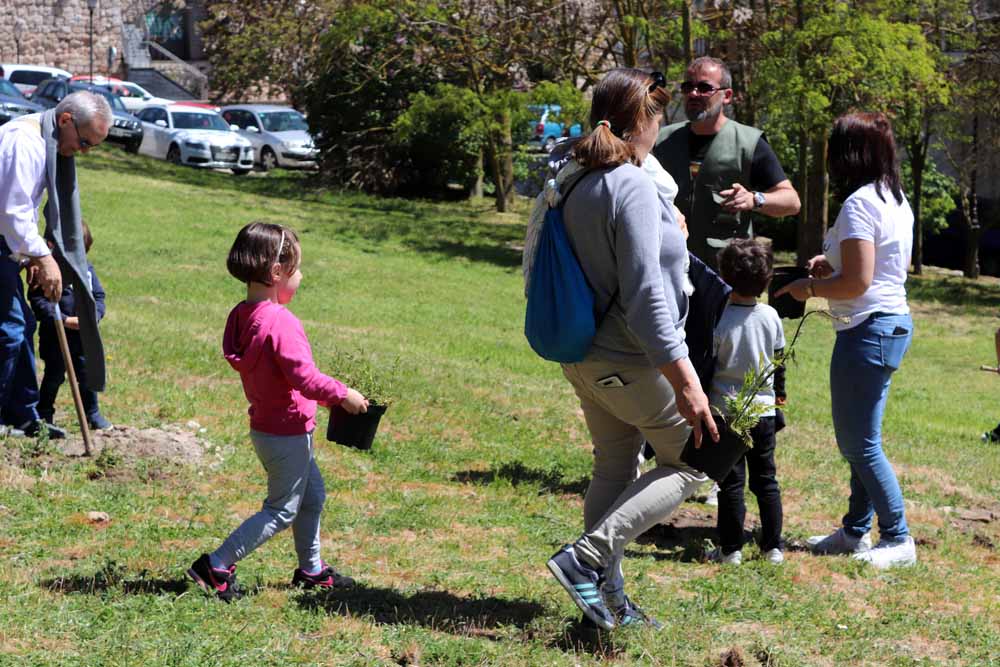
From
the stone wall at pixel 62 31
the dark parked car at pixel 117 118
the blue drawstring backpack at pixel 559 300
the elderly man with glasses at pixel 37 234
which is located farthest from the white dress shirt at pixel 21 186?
the stone wall at pixel 62 31

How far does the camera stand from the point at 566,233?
4062mm

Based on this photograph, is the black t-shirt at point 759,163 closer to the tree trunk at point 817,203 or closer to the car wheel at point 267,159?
the tree trunk at point 817,203

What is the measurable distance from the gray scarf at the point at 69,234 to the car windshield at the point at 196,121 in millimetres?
23982

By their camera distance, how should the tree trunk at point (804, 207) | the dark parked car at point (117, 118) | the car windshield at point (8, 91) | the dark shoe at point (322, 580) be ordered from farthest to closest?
the dark parked car at point (117, 118), the car windshield at point (8, 91), the tree trunk at point (804, 207), the dark shoe at point (322, 580)

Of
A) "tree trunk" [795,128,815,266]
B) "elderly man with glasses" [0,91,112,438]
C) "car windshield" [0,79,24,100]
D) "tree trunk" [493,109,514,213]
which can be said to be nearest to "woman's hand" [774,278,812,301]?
"elderly man with glasses" [0,91,112,438]

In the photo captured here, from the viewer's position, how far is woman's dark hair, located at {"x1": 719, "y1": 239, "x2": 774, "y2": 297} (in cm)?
520

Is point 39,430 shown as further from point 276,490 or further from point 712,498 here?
point 712,498

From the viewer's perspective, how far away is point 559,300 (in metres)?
3.98

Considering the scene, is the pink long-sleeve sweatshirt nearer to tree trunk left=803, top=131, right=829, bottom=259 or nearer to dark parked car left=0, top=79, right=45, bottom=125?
tree trunk left=803, top=131, right=829, bottom=259

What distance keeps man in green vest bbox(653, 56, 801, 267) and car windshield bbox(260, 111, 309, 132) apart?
84.7ft

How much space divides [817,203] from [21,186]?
17341 mm

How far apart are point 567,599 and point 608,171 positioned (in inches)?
70.3

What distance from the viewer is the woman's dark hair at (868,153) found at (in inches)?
214

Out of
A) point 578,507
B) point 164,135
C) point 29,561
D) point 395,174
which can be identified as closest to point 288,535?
point 29,561
